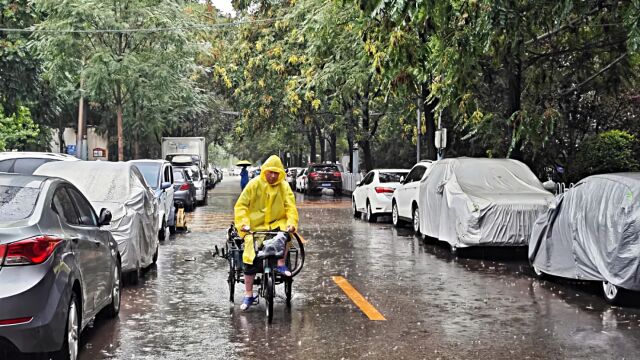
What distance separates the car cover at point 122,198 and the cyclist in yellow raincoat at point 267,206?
2323mm

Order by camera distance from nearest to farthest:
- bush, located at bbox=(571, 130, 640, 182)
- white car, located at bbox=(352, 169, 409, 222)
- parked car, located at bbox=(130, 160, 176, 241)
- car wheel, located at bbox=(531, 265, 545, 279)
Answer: car wheel, located at bbox=(531, 265, 545, 279), parked car, located at bbox=(130, 160, 176, 241), bush, located at bbox=(571, 130, 640, 182), white car, located at bbox=(352, 169, 409, 222)

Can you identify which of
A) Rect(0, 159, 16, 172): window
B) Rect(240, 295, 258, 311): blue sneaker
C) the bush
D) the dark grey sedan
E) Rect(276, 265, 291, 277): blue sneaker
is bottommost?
Rect(240, 295, 258, 311): blue sneaker

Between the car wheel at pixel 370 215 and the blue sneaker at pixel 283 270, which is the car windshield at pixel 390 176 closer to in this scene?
the car wheel at pixel 370 215

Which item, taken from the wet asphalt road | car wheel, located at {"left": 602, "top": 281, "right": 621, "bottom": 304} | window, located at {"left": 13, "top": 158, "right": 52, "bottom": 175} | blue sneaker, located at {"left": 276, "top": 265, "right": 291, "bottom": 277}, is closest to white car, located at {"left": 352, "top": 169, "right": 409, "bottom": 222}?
the wet asphalt road

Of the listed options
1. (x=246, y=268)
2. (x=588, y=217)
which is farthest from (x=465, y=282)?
(x=246, y=268)

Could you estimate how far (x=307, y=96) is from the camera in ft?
83.9

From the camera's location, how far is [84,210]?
7.60 m

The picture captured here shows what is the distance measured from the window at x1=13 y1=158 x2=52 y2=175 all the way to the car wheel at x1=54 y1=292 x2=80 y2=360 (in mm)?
8295

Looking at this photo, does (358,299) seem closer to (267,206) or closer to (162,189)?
(267,206)

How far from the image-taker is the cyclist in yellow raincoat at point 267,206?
861cm

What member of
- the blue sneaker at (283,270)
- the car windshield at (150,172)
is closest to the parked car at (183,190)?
the car windshield at (150,172)

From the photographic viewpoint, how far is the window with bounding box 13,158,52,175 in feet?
45.8

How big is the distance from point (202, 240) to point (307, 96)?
9.53 meters

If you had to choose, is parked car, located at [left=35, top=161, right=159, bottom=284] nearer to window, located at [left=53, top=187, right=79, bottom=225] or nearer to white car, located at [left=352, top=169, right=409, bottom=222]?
window, located at [left=53, top=187, right=79, bottom=225]
